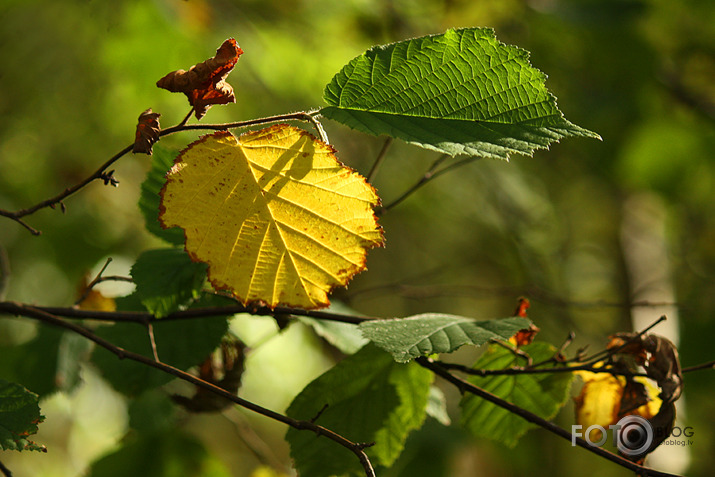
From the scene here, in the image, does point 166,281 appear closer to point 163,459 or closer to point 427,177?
point 427,177

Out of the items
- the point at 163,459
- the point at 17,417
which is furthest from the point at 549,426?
the point at 163,459

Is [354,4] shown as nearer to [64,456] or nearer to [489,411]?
[489,411]

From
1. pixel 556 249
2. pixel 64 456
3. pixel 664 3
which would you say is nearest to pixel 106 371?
pixel 664 3

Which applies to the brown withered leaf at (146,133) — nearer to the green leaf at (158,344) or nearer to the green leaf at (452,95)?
the green leaf at (452,95)

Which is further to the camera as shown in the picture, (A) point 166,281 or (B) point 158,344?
(B) point 158,344

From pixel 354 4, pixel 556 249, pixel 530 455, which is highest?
pixel 354 4

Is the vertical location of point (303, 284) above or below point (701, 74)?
below

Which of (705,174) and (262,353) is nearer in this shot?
(262,353)
